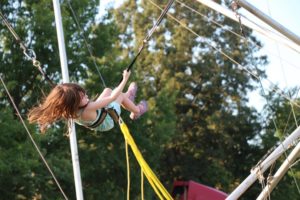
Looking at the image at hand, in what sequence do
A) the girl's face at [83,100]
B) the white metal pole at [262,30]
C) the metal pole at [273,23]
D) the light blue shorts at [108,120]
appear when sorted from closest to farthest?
the metal pole at [273,23] → the white metal pole at [262,30] → the girl's face at [83,100] → the light blue shorts at [108,120]

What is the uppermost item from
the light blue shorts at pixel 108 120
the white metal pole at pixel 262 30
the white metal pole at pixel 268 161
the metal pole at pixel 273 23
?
the metal pole at pixel 273 23

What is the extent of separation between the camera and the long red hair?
5496mm

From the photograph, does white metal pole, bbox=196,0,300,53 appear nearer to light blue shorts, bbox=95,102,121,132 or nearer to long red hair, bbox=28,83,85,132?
light blue shorts, bbox=95,102,121,132

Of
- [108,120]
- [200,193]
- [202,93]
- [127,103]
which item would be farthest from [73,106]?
[202,93]

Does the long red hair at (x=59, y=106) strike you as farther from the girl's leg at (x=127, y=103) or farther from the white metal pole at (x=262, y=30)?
the white metal pole at (x=262, y=30)

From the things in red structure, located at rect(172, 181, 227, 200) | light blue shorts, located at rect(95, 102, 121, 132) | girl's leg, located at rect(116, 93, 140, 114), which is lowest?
red structure, located at rect(172, 181, 227, 200)

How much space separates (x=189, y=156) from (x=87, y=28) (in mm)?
7932

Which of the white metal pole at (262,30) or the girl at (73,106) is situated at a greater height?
the white metal pole at (262,30)

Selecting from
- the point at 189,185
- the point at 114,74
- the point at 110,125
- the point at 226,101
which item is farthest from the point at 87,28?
the point at 110,125

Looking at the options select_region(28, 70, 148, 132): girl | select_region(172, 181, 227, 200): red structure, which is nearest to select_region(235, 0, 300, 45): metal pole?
select_region(28, 70, 148, 132): girl

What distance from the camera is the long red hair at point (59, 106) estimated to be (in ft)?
18.0

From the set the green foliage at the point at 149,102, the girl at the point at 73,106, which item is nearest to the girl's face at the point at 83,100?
the girl at the point at 73,106

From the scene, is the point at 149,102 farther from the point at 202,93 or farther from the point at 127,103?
the point at 127,103

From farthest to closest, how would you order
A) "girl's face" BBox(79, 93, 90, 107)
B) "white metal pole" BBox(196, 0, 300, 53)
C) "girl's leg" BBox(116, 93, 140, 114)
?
"girl's leg" BBox(116, 93, 140, 114) → "girl's face" BBox(79, 93, 90, 107) → "white metal pole" BBox(196, 0, 300, 53)
